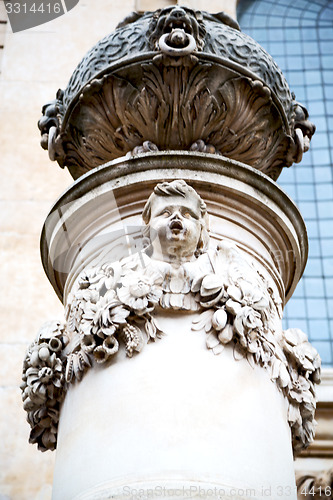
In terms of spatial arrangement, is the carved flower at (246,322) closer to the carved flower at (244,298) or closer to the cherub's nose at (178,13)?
the carved flower at (244,298)

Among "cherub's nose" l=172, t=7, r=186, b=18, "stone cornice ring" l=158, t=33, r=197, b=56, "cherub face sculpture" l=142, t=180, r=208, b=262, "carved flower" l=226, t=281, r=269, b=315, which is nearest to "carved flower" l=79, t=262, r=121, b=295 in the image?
"cherub face sculpture" l=142, t=180, r=208, b=262

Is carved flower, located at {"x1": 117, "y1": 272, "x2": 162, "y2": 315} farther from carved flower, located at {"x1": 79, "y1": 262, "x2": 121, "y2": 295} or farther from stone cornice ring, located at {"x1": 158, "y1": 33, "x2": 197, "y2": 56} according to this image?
stone cornice ring, located at {"x1": 158, "y1": 33, "x2": 197, "y2": 56}

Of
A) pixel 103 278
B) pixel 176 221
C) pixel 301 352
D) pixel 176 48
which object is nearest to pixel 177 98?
pixel 176 48

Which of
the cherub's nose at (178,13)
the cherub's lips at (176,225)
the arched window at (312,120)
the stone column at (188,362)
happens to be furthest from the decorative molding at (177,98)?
the arched window at (312,120)

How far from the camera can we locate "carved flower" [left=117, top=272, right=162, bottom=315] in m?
3.76

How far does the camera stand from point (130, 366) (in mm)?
3695

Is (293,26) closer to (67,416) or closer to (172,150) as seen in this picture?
(172,150)

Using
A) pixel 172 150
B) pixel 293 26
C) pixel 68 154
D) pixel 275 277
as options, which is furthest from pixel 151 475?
pixel 293 26

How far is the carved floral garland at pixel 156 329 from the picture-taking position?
376cm

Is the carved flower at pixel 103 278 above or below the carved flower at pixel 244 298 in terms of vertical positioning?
above

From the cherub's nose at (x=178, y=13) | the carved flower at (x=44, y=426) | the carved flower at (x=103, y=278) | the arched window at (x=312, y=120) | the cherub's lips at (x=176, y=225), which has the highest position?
the arched window at (x=312, y=120)

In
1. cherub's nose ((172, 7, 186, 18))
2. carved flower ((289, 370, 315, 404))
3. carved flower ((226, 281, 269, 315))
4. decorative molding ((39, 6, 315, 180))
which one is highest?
cherub's nose ((172, 7, 186, 18))

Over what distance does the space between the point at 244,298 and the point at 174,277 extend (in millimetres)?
351

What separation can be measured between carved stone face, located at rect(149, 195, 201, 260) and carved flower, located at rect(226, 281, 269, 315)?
0.97ft
